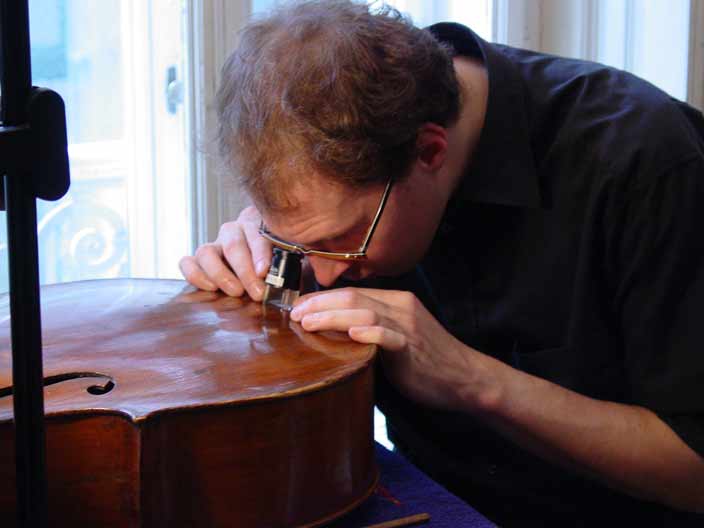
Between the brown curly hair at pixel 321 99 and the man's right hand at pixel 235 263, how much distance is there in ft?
0.65

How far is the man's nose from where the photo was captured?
50.0 inches

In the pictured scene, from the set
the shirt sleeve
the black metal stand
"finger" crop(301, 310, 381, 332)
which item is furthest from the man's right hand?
the black metal stand

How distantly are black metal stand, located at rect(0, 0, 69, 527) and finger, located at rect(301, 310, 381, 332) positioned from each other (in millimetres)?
557

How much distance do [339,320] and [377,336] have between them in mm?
54

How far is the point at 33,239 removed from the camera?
0.59m

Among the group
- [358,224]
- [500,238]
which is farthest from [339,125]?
[500,238]

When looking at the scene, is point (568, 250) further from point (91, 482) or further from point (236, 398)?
point (91, 482)

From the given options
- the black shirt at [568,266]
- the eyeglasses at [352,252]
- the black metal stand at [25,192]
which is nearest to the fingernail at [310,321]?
the eyeglasses at [352,252]

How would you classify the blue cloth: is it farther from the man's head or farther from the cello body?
the man's head

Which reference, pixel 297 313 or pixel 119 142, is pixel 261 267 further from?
pixel 119 142

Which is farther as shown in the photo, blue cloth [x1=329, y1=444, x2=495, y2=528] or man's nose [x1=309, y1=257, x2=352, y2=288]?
man's nose [x1=309, y1=257, x2=352, y2=288]

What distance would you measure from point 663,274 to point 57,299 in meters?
0.81

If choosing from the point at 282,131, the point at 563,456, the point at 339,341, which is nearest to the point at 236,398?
the point at 339,341

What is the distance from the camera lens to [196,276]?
1.44 metres
